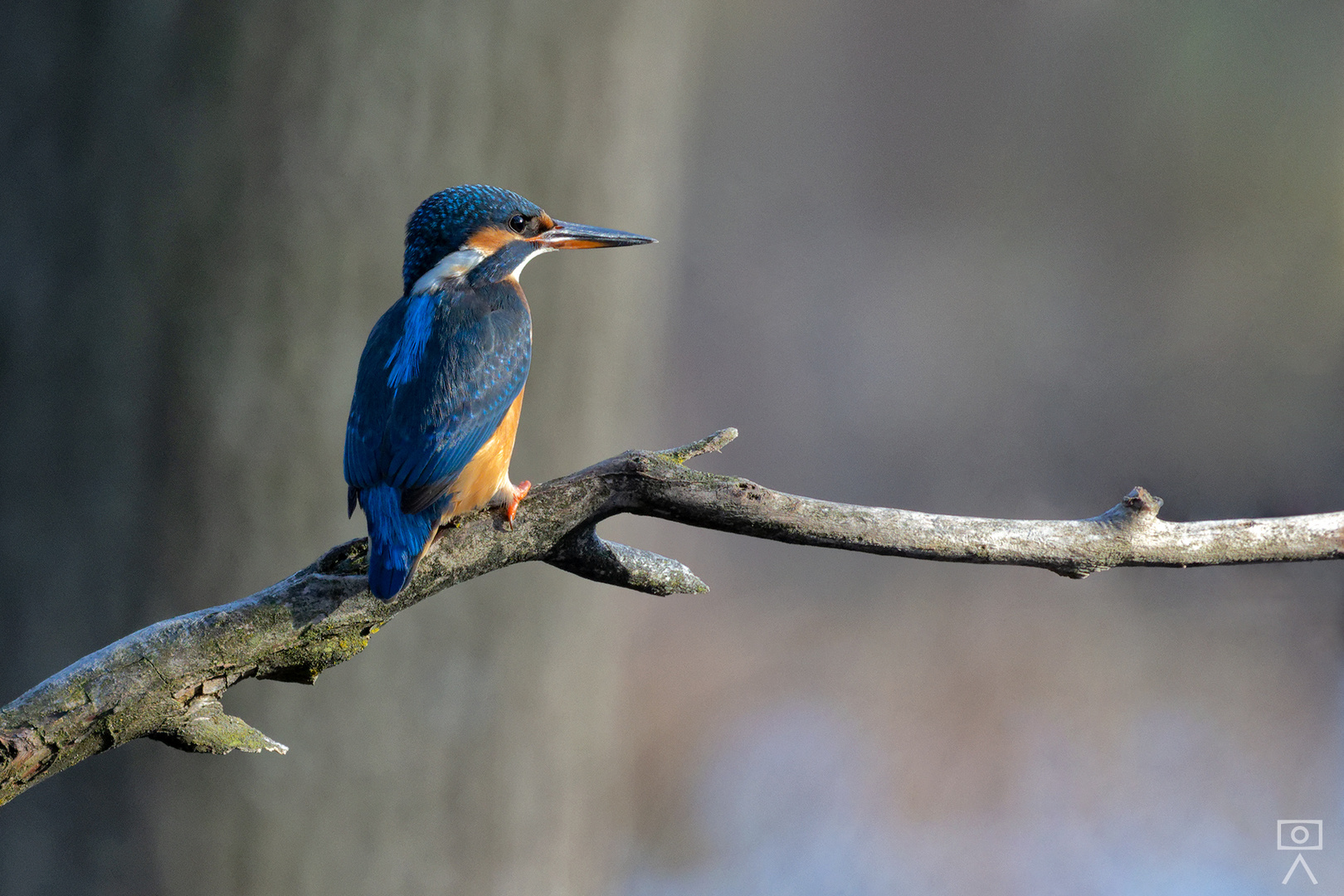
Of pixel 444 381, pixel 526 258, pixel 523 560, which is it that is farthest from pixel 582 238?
pixel 523 560

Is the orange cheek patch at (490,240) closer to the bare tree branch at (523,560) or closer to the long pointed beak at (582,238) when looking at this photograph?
the long pointed beak at (582,238)

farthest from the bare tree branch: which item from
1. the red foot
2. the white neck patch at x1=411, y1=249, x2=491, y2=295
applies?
the white neck patch at x1=411, y1=249, x2=491, y2=295

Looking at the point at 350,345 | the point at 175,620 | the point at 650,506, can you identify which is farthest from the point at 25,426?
the point at 650,506

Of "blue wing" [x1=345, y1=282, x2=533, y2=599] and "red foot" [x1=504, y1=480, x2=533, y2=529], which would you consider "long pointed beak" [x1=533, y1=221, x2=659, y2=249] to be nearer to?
"blue wing" [x1=345, y1=282, x2=533, y2=599]

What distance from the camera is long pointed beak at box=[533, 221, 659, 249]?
1.14 metres

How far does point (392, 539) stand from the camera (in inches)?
36.4

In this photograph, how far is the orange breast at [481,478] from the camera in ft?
3.27

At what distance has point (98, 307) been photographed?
1.69 m

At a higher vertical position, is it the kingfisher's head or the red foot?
the kingfisher's head

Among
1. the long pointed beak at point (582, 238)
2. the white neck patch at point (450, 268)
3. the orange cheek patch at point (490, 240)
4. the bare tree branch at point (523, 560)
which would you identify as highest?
the long pointed beak at point (582, 238)

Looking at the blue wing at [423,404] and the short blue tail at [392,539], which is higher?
the blue wing at [423,404]

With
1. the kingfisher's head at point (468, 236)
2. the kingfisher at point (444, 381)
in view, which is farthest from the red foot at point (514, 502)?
the kingfisher's head at point (468, 236)

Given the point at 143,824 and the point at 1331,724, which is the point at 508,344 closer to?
the point at 143,824

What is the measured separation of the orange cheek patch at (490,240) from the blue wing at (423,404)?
0.18 feet
